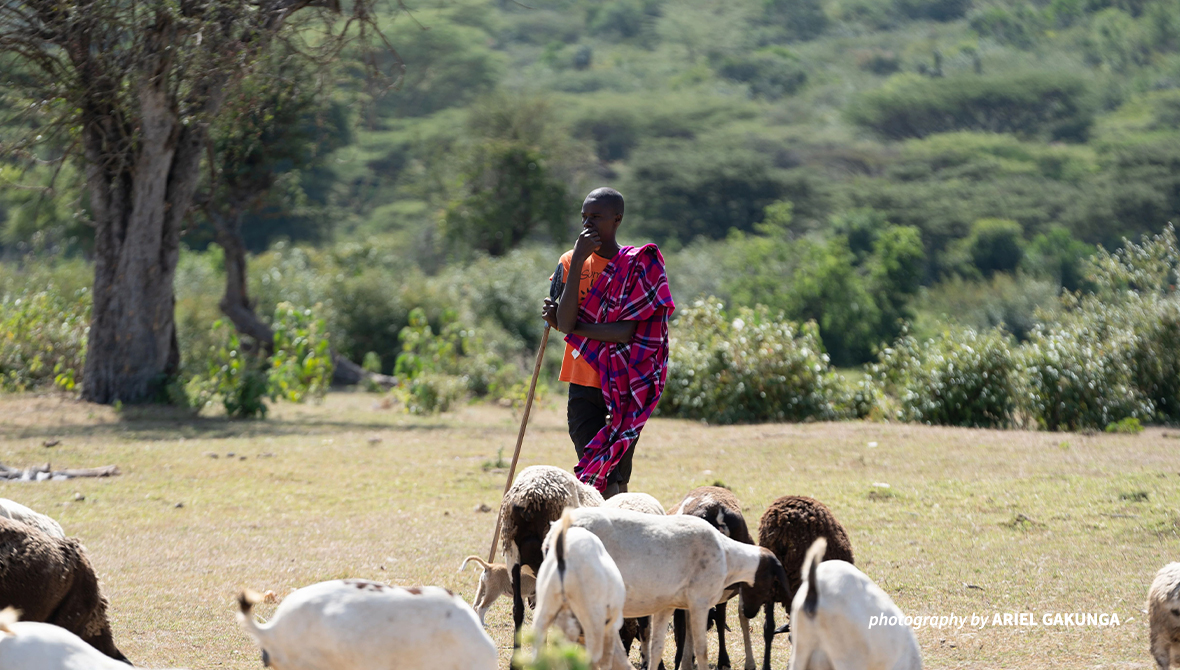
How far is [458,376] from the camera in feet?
52.6

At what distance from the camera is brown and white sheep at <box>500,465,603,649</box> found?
4.09 meters

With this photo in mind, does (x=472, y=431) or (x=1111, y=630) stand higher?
(x=1111, y=630)

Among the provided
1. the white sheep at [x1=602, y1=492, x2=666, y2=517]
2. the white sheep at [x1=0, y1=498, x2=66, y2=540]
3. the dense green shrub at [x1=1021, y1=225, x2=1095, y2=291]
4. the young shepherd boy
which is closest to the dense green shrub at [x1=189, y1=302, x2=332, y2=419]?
the young shepherd boy

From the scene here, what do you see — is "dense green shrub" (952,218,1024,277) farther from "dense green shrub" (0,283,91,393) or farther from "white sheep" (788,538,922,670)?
"white sheep" (788,538,922,670)

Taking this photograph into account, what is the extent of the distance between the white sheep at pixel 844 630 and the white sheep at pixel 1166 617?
118 cm

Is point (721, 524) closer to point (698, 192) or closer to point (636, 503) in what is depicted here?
point (636, 503)

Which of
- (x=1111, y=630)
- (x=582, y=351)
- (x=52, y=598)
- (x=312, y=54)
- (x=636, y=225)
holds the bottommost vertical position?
(x=636, y=225)

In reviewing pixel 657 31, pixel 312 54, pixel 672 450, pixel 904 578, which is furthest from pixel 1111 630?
pixel 657 31

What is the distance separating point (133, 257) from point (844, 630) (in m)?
11.7

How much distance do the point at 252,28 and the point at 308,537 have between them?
284 inches

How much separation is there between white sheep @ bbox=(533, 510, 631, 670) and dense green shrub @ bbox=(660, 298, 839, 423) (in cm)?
999

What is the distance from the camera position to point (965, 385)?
1230cm

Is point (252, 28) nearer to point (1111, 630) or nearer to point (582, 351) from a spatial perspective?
point (582, 351)

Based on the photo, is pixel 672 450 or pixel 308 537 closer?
pixel 308 537
